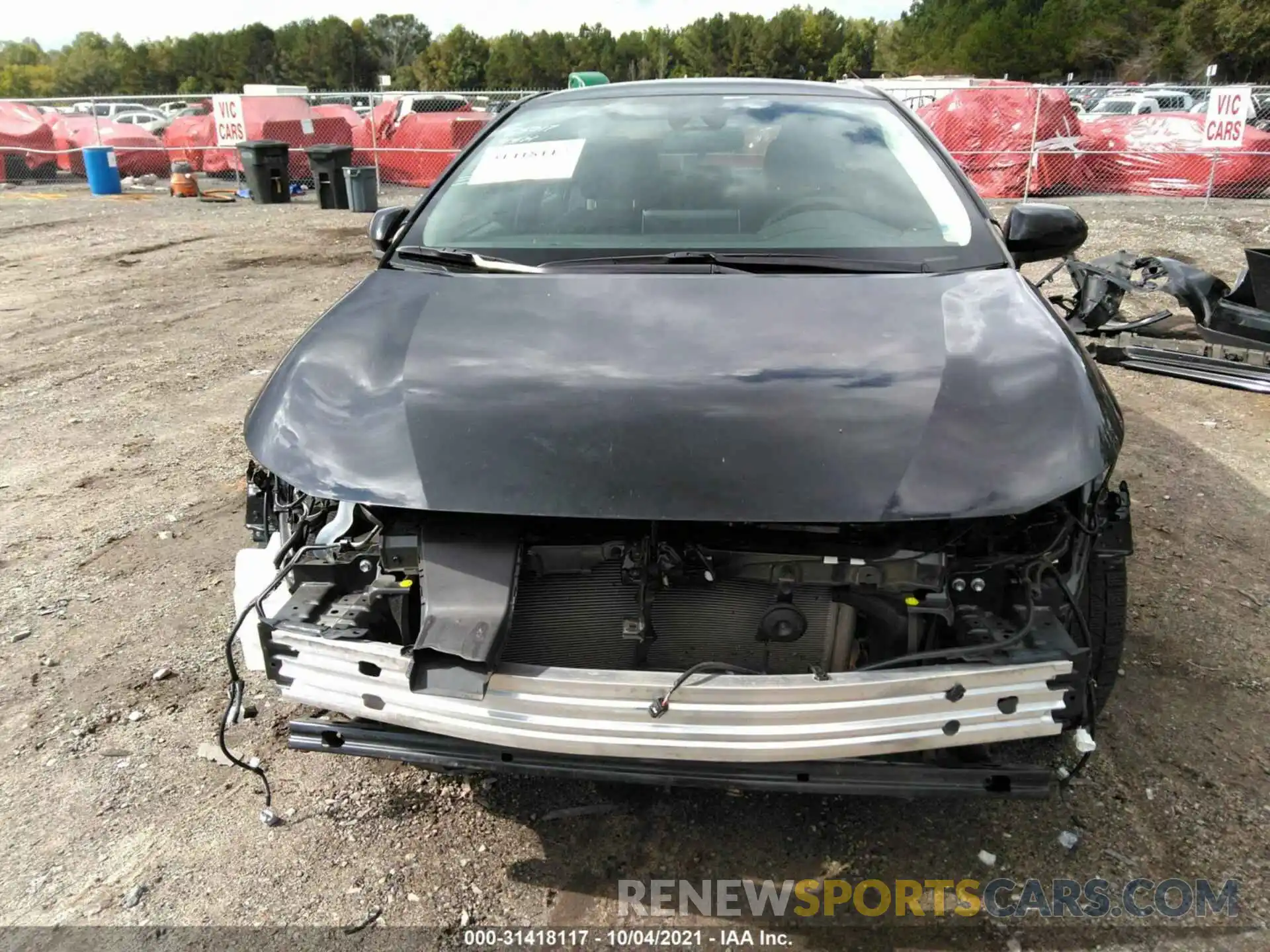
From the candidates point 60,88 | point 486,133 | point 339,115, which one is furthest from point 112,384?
point 60,88

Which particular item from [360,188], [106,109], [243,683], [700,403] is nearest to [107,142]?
[106,109]

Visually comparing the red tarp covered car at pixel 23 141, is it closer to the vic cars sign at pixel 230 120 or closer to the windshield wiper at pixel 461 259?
the vic cars sign at pixel 230 120

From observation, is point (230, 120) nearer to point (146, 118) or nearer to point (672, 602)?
point (146, 118)

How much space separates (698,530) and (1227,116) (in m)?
15.3

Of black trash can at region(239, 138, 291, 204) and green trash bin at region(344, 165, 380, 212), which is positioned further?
black trash can at region(239, 138, 291, 204)

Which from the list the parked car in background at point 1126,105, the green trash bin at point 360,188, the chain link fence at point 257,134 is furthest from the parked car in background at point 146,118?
the parked car in background at point 1126,105

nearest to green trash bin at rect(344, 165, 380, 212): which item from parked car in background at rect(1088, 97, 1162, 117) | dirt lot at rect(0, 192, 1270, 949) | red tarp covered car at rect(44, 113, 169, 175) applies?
red tarp covered car at rect(44, 113, 169, 175)

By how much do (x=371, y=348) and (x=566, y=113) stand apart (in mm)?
1647

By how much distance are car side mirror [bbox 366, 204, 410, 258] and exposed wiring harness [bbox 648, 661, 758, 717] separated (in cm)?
194

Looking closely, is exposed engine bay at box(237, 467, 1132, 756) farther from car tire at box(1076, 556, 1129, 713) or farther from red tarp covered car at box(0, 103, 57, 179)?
red tarp covered car at box(0, 103, 57, 179)

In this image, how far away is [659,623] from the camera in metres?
2.17

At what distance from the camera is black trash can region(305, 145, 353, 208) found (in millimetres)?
14836

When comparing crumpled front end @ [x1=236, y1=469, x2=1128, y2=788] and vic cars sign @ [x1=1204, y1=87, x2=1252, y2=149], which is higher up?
vic cars sign @ [x1=1204, y1=87, x2=1252, y2=149]

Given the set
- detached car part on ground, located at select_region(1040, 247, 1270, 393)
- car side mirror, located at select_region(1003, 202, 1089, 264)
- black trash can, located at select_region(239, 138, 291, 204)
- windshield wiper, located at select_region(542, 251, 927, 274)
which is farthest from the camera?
black trash can, located at select_region(239, 138, 291, 204)
